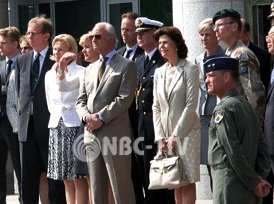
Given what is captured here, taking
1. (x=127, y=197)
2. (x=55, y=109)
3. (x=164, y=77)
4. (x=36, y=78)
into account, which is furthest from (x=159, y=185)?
(x=36, y=78)

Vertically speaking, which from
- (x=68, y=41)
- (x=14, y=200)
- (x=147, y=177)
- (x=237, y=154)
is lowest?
(x=14, y=200)

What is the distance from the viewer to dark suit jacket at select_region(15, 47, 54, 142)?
8.87m

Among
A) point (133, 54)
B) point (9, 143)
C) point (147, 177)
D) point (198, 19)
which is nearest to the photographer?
point (147, 177)

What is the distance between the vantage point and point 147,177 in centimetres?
838

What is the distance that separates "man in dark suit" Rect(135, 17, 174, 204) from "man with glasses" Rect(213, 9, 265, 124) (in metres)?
1.09

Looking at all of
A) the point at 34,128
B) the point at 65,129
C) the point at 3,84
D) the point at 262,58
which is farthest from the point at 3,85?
the point at 262,58

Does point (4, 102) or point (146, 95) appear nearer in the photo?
point (146, 95)

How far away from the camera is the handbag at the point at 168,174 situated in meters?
7.62

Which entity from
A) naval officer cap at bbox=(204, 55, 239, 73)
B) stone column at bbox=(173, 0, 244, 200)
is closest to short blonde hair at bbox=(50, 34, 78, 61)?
stone column at bbox=(173, 0, 244, 200)

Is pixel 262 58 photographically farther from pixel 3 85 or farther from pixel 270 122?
pixel 3 85

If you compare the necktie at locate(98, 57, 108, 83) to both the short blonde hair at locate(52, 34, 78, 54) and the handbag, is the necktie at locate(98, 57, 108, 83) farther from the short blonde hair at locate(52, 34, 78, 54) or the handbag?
the handbag

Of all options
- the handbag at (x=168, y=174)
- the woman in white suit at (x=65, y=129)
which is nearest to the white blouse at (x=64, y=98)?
the woman in white suit at (x=65, y=129)

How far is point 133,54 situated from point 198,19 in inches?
54.0

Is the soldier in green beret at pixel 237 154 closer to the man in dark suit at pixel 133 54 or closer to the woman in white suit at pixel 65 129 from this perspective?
the man in dark suit at pixel 133 54
